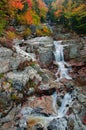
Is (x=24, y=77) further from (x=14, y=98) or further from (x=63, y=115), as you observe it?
(x=63, y=115)

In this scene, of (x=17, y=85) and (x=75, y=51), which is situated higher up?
(x=17, y=85)

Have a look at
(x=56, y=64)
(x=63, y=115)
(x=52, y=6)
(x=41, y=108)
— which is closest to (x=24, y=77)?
(x=41, y=108)

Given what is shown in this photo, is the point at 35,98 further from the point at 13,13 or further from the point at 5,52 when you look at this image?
the point at 13,13

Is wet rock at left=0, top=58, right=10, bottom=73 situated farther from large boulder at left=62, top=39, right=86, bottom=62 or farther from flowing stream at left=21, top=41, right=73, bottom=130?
large boulder at left=62, top=39, right=86, bottom=62

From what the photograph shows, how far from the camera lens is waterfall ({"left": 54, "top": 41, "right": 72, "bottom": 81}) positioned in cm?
3666

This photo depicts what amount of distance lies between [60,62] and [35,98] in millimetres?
14960

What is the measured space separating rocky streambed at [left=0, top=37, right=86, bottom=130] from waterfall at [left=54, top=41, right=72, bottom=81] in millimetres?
2054

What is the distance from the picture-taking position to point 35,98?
2728 cm

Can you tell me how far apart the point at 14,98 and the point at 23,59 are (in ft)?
20.9

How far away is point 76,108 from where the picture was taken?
25.5 meters

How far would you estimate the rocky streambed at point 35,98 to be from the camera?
76.9 ft

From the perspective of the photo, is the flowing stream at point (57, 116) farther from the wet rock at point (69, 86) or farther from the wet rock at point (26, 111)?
the wet rock at point (69, 86)

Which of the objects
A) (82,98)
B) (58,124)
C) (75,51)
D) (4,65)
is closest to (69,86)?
(82,98)

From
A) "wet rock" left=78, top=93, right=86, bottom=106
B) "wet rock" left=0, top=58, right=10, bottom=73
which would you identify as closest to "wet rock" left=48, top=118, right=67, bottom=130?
"wet rock" left=78, top=93, right=86, bottom=106
